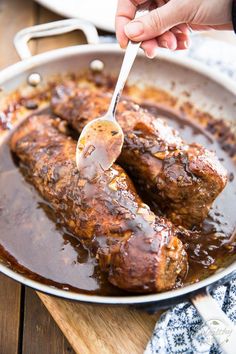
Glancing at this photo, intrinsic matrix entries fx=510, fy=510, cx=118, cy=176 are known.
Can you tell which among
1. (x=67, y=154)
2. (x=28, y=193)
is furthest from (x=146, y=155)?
(x=28, y=193)

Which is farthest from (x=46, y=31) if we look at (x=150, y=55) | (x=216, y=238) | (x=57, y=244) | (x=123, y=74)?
(x=216, y=238)

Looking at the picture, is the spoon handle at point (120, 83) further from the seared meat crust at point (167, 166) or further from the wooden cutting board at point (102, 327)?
the wooden cutting board at point (102, 327)

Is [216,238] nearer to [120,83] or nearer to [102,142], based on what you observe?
[102,142]

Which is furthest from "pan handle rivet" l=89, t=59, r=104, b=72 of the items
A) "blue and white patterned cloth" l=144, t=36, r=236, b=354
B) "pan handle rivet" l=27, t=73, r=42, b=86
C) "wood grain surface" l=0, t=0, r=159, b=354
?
"blue and white patterned cloth" l=144, t=36, r=236, b=354

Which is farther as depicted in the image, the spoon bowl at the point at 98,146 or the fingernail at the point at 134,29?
the fingernail at the point at 134,29

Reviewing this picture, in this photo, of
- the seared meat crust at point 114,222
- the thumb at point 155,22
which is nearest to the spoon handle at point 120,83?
the thumb at point 155,22

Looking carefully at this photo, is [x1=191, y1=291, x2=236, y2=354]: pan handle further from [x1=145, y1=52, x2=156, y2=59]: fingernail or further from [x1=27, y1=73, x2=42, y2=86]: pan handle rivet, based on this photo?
[x1=27, y1=73, x2=42, y2=86]: pan handle rivet
